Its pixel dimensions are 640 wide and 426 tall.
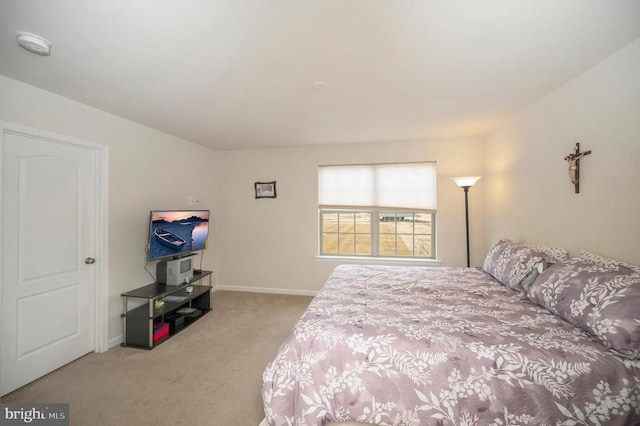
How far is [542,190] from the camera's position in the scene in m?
2.45

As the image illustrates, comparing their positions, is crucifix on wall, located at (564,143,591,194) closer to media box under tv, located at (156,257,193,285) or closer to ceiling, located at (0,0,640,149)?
ceiling, located at (0,0,640,149)

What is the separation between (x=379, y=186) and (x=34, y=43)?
3.66 metres

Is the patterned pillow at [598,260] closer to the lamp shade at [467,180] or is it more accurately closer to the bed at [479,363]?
the bed at [479,363]

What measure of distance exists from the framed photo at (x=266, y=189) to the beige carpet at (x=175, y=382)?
6.82 ft

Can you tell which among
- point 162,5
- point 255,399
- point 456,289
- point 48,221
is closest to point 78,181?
point 48,221

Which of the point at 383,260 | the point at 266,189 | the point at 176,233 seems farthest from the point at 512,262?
the point at 176,233

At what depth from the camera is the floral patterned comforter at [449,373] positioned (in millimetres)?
1154

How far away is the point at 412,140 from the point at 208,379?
150 inches

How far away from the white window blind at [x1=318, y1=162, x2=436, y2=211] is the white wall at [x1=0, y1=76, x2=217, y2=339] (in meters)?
2.18

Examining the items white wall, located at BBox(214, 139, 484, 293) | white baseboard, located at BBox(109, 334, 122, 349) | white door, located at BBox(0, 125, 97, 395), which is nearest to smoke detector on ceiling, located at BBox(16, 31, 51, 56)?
white door, located at BBox(0, 125, 97, 395)

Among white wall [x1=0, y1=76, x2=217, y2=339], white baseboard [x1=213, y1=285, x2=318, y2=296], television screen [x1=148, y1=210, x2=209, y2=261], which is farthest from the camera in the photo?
white baseboard [x1=213, y1=285, x2=318, y2=296]

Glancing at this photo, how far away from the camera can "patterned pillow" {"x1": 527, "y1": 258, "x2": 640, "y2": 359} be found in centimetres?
119

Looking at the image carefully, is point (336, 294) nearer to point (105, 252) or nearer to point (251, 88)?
point (251, 88)

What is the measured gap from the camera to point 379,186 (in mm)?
3957
